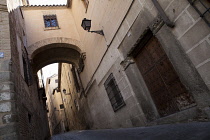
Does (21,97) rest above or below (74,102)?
below

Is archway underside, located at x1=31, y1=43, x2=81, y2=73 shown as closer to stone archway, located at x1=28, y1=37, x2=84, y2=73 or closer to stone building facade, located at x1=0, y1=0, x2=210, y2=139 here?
stone archway, located at x1=28, y1=37, x2=84, y2=73

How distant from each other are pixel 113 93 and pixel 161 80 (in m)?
2.25

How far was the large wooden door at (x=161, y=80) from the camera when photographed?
315 cm

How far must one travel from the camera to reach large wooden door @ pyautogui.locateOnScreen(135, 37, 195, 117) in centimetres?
315

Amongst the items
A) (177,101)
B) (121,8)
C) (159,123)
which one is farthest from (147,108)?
(121,8)

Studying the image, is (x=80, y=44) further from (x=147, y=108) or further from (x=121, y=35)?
(x=147, y=108)

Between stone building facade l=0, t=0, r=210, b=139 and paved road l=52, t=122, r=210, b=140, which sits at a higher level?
stone building facade l=0, t=0, r=210, b=139

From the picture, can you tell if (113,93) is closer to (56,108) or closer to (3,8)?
(3,8)

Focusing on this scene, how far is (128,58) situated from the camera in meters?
4.39

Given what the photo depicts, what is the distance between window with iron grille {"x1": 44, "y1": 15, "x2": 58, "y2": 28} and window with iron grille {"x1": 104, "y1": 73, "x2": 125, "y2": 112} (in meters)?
5.79

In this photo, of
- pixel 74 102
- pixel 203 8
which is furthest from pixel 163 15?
pixel 74 102

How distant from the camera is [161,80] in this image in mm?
3617

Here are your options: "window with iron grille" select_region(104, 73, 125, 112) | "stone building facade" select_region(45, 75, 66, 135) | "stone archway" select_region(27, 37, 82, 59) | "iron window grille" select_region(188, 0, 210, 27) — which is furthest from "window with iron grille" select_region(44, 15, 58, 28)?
"stone building facade" select_region(45, 75, 66, 135)

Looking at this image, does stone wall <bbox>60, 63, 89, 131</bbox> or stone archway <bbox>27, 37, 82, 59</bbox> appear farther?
stone wall <bbox>60, 63, 89, 131</bbox>
